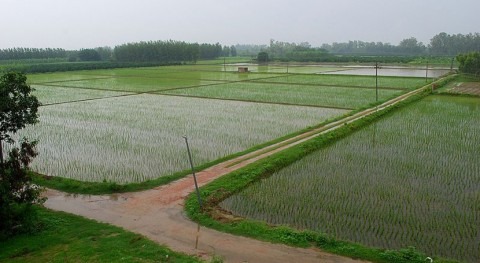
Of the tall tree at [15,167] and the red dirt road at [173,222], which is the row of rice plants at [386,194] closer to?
the red dirt road at [173,222]

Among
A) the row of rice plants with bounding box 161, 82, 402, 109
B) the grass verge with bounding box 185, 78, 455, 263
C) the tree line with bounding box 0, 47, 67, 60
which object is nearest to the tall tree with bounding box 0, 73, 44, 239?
the grass verge with bounding box 185, 78, 455, 263

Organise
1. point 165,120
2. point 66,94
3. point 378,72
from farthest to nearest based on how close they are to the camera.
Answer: point 378,72, point 66,94, point 165,120

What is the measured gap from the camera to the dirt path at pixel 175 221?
7.93 meters

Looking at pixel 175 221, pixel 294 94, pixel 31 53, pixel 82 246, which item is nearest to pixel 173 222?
pixel 175 221

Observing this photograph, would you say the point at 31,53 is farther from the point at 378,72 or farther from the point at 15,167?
the point at 15,167

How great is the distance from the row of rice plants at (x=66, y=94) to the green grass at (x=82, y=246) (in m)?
21.9

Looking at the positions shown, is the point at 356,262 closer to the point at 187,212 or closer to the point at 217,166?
the point at 187,212

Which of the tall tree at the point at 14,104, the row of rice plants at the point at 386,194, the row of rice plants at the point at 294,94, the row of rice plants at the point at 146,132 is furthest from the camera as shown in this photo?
the row of rice plants at the point at 294,94

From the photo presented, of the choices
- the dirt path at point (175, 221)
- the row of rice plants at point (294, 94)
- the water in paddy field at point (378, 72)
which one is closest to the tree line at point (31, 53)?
the water in paddy field at point (378, 72)

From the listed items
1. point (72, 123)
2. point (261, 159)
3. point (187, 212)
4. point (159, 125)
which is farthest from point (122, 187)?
point (72, 123)

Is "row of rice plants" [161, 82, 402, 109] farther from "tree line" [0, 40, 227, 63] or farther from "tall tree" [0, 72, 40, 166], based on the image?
"tree line" [0, 40, 227, 63]

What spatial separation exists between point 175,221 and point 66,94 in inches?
1087

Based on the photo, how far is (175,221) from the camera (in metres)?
9.48

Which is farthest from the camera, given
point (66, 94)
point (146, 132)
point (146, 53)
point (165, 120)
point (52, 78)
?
point (146, 53)
